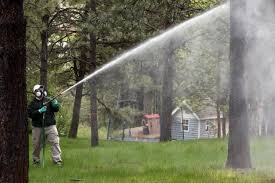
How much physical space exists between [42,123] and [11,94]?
19.1 ft

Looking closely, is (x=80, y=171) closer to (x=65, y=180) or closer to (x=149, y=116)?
(x=65, y=180)

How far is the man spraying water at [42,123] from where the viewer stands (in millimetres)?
11586

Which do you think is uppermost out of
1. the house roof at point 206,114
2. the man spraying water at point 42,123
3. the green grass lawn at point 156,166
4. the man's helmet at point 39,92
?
the house roof at point 206,114

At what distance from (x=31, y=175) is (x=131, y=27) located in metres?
7.98

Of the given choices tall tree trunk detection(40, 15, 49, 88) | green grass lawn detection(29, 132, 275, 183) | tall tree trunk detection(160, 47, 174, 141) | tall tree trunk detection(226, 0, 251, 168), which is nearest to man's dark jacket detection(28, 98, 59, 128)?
green grass lawn detection(29, 132, 275, 183)

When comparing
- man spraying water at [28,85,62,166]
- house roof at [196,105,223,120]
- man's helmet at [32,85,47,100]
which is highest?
house roof at [196,105,223,120]

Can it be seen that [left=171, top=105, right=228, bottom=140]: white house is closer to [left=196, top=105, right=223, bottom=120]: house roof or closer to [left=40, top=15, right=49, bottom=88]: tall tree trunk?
[left=196, top=105, right=223, bottom=120]: house roof

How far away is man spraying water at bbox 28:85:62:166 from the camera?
38.0ft

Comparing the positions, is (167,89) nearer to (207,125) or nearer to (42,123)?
(42,123)

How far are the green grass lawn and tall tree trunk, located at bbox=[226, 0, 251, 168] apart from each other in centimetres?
43

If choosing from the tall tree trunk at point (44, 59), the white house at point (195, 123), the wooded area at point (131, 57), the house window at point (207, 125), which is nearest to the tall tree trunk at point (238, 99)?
the wooded area at point (131, 57)

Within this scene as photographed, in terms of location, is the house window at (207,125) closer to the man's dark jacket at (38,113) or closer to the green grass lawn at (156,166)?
the green grass lawn at (156,166)

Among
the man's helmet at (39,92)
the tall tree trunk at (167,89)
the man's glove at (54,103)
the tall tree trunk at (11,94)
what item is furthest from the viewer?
the tall tree trunk at (167,89)

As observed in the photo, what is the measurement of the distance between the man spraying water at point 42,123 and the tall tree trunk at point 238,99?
4.04m
